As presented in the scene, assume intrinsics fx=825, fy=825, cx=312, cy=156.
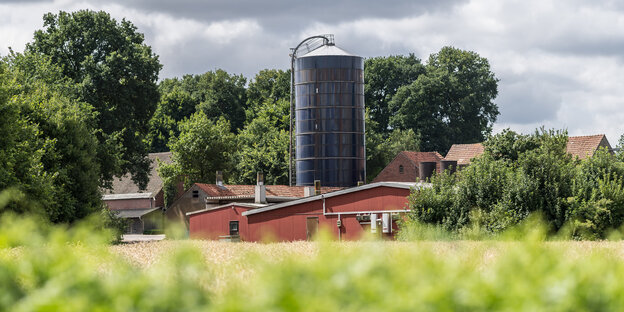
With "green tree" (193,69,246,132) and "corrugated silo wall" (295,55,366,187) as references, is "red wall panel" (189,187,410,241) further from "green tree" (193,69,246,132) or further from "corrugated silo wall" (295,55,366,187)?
"green tree" (193,69,246,132)

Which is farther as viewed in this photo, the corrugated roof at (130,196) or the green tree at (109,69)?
the corrugated roof at (130,196)

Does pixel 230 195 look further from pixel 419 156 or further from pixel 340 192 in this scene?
pixel 419 156

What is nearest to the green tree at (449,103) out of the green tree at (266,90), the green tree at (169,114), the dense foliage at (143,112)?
the dense foliage at (143,112)

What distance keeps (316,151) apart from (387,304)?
247ft

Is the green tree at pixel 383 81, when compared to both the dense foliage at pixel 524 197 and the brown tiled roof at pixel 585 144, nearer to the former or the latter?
the brown tiled roof at pixel 585 144

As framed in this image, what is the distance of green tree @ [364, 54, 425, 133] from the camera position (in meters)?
112

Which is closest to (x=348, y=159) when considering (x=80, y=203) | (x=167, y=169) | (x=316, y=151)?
(x=316, y=151)

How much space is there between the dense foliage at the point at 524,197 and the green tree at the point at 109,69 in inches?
1040

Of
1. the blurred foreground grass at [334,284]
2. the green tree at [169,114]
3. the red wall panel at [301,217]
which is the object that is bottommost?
the red wall panel at [301,217]

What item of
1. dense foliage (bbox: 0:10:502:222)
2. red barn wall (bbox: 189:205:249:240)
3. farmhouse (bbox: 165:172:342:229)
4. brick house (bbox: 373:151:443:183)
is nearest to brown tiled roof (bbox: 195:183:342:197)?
farmhouse (bbox: 165:172:342:229)

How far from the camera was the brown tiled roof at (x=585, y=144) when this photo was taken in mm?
→ 75125

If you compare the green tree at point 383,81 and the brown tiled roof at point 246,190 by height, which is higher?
the green tree at point 383,81

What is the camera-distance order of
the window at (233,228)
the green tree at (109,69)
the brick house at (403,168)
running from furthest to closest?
1. the brick house at (403,168)
2. the green tree at (109,69)
3. the window at (233,228)

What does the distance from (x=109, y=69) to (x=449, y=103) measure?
5981 cm
